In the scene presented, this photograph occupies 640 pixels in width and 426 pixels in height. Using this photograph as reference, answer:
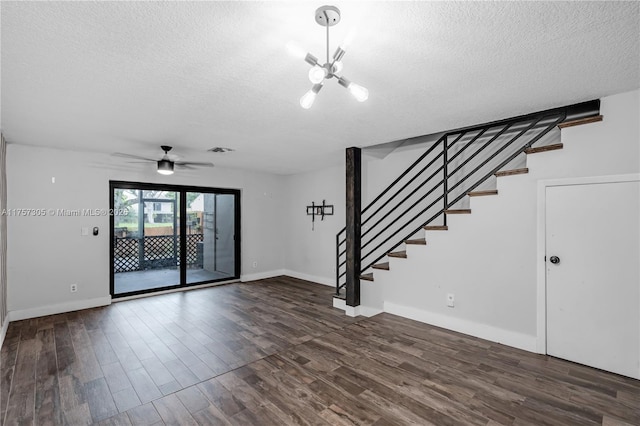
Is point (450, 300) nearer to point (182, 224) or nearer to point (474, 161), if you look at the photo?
point (474, 161)

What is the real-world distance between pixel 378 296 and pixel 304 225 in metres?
2.99

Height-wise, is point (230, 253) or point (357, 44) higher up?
point (357, 44)

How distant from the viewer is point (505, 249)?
3252mm

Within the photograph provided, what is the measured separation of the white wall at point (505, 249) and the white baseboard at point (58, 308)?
4.80 meters

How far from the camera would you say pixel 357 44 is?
1821 mm

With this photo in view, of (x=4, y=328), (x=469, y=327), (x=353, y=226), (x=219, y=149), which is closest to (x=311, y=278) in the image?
(x=353, y=226)

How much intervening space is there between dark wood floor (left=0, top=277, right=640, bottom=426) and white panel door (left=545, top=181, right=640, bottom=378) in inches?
7.9

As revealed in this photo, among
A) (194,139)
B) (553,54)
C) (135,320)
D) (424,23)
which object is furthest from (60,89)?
(553,54)

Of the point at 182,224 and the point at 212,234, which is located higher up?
the point at 182,224

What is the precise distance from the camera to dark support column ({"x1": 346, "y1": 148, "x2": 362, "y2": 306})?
4.41 m

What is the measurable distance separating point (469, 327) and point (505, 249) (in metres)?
1.02

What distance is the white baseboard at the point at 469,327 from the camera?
3.11 m

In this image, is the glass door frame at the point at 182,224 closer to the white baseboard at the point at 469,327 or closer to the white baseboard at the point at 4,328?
the white baseboard at the point at 4,328

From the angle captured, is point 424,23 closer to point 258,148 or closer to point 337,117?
point 337,117
